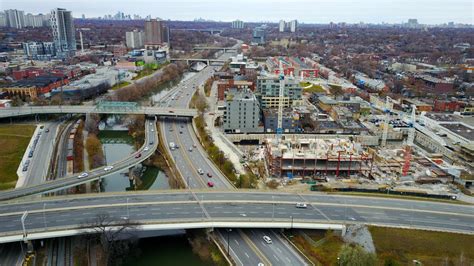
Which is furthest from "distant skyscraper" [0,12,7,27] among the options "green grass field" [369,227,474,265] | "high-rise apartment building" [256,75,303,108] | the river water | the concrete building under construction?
"green grass field" [369,227,474,265]

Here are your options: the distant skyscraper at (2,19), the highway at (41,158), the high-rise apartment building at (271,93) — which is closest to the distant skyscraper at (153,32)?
the distant skyscraper at (2,19)

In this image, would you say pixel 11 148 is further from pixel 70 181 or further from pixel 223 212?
pixel 223 212

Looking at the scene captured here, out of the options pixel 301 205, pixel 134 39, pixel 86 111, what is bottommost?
pixel 301 205

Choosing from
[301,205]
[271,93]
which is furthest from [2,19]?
[301,205]

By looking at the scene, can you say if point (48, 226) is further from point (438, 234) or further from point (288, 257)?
point (438, 234)

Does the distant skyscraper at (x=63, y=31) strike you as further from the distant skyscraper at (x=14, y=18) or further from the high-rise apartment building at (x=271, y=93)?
the distant skyscraper at (x=14, y=18)

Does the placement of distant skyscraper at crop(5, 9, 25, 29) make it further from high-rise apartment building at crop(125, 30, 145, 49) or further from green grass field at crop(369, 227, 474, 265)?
green grass field at crop(369, 227, 474, 265)

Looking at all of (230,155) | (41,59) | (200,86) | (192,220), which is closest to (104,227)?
(192,220)
